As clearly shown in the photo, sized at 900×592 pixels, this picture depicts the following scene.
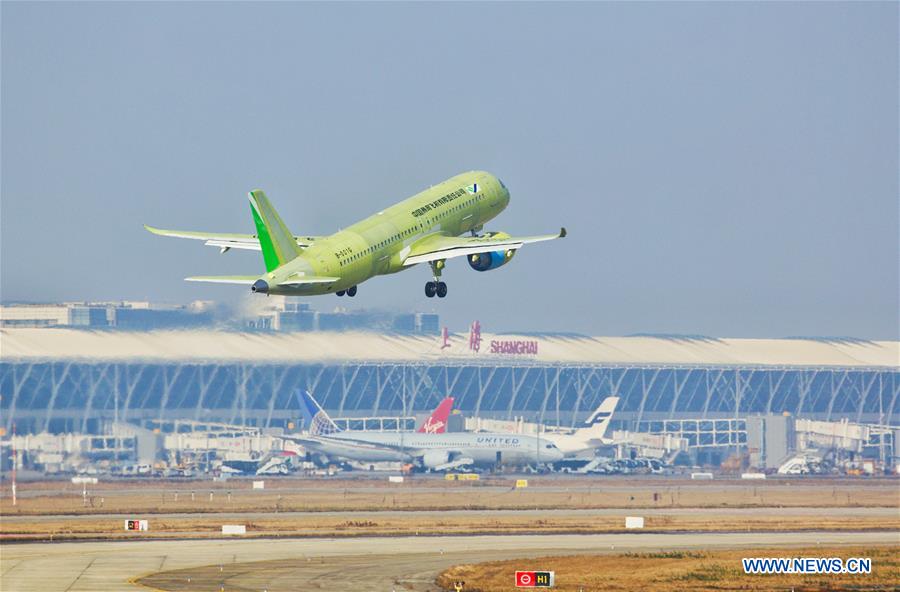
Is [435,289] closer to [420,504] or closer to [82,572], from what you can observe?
[82,572]

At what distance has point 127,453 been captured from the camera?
596 ft

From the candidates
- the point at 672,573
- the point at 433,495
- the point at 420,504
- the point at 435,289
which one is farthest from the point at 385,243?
the point at 433,495

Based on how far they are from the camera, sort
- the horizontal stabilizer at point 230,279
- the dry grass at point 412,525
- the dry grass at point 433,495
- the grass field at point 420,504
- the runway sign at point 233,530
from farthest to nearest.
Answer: the dry grass at point 433,495
the grass field at point 420,504
the dry grass at point 412,525
the runway sign at point 233,530
the horizontal stabilizer at point 230,279

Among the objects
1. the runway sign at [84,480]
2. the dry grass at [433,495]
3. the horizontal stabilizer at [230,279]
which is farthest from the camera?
the runway sign at [84,480]

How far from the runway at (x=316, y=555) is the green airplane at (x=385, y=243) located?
69.8ft

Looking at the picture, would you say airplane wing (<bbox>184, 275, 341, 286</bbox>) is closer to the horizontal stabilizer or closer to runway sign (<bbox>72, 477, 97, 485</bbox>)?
the horizontal stabilizer

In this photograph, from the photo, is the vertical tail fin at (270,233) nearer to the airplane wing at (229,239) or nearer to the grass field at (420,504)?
the airplane wing at (229,239)

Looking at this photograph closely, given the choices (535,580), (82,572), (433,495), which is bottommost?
(82,572)

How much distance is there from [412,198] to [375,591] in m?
22.6

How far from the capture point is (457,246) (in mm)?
89062

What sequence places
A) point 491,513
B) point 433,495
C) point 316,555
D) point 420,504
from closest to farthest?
point 316,555, point 491,513, point 420,504, point 433,495

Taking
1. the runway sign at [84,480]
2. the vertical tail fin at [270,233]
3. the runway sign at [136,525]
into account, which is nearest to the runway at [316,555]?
the runway sign at [136,525]

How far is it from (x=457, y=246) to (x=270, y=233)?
11041 mm

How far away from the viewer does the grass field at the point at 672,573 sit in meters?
100
